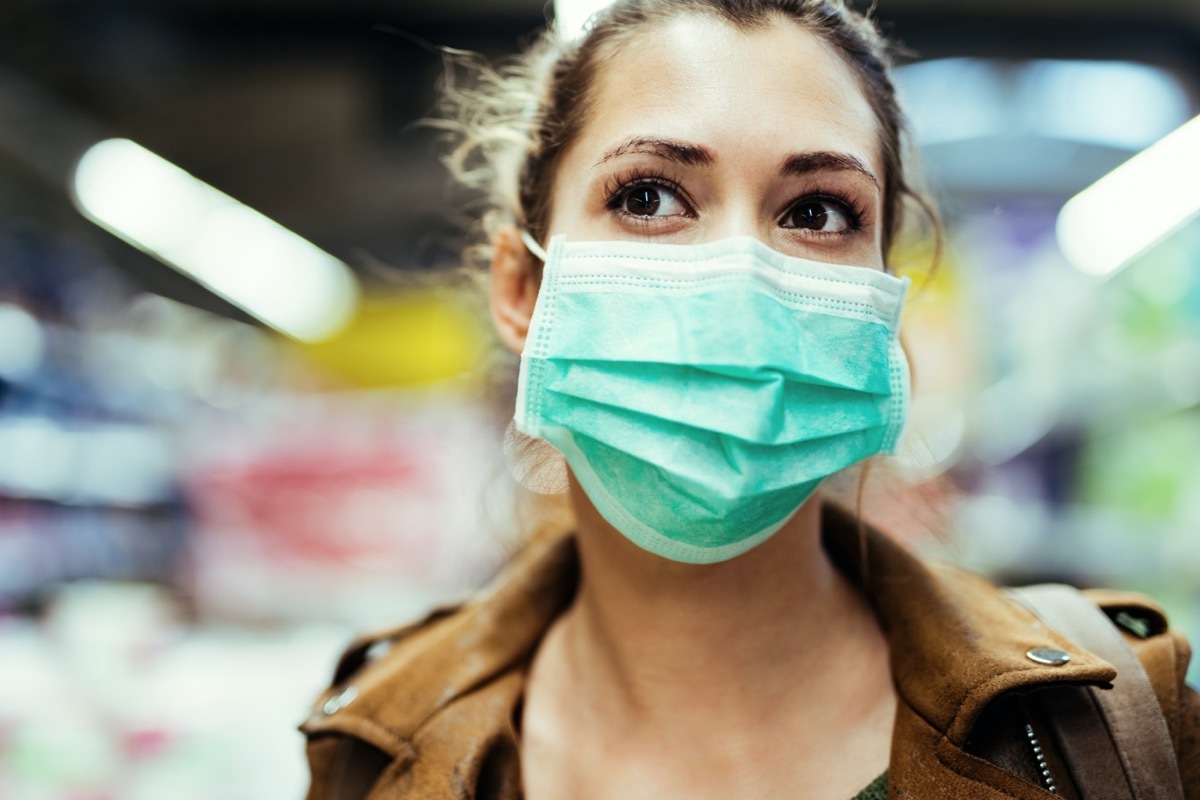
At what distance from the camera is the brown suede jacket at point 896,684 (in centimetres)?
141

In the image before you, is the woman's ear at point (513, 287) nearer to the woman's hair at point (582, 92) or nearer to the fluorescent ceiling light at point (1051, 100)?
the woman's hair at point (582, 92)

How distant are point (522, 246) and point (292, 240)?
8.13 metres

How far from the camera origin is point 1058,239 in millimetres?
6195

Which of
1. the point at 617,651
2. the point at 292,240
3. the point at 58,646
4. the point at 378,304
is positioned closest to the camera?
the point at 617,651

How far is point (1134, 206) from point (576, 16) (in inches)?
190

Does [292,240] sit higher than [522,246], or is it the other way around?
[292,240]

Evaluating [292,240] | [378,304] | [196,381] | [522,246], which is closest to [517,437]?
[522,246]

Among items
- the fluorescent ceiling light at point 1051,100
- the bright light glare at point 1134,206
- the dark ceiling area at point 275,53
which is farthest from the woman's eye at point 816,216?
the fluorescent ceiling light at point 1051,100

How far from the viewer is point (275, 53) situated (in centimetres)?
609

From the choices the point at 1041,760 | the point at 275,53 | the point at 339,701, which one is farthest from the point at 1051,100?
the point at 339,701

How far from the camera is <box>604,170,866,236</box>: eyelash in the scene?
1611 mm

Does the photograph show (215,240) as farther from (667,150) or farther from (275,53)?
(667,150)

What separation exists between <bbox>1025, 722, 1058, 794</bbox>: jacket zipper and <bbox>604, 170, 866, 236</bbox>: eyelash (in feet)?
2.59

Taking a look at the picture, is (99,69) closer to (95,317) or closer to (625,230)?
(95,317)
